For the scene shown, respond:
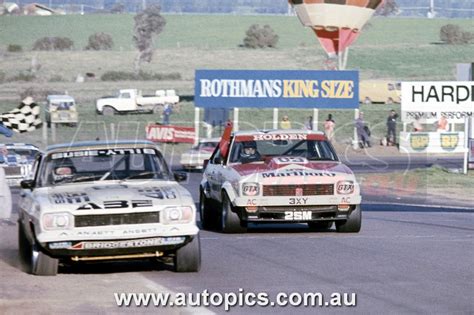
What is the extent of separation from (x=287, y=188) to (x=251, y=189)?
518 millimetres

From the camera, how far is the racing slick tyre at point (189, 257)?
45.1ft

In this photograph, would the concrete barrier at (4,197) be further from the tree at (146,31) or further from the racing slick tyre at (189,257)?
the tree at (146,31)

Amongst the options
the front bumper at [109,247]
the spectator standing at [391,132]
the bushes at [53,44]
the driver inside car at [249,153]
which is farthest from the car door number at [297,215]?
the bushes at [53,44]

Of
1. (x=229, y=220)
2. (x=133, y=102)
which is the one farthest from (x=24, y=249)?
(x=133, y=102)

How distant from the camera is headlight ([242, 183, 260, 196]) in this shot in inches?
719

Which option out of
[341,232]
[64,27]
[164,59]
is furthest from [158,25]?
[341,232]

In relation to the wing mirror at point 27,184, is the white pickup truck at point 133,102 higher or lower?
lower

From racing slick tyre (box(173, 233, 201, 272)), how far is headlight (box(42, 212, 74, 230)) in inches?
48.2

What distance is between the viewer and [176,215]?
44.3 ft

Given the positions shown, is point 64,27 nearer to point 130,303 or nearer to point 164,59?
point 164,59

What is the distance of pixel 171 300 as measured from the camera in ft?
38.9

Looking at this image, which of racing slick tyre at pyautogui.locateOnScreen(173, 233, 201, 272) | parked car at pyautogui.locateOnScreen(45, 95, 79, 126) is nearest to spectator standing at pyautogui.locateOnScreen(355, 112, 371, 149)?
parked car at pyautogui.locateOnScreen(45, 95, 79, 126)

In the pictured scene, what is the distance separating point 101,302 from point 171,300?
0.65m

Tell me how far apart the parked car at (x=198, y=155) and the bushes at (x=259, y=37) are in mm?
61554
